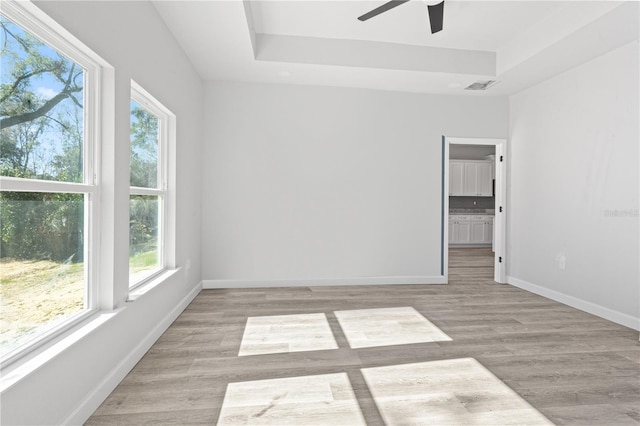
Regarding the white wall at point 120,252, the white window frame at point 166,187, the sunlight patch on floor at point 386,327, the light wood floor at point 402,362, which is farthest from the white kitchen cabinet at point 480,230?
the white window frame at point 166,187

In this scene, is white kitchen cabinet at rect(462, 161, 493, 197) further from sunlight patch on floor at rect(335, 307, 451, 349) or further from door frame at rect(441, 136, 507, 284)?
sunlight patch on floor at rect(335, 307, 451, 349)

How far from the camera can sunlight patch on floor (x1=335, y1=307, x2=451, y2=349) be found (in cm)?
266

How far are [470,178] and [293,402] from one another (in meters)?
8.27

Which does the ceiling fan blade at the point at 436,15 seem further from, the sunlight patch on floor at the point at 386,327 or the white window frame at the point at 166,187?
the sunlight patch on floor at the point at 386,327

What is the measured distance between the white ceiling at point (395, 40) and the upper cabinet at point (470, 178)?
14.6 ft

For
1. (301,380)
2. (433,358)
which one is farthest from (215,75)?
(433,358)

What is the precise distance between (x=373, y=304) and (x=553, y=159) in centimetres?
276

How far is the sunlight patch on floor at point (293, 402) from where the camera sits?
168 cm

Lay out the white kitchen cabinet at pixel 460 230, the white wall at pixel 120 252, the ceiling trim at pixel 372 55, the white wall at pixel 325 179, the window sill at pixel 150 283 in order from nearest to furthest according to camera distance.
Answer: the white wall at pixel 120 252, the window sill at pixel 150 283, the ceiling trim at pixel 372 55, the white wall at pixel 325 179, the white kitchen cabinet at pixel 460 230

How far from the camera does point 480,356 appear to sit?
239 centimetres

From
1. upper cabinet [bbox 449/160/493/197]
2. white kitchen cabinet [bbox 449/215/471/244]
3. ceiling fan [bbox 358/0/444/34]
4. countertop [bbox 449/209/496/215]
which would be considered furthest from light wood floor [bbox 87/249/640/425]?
upper cabinet [bbox 449/160/493/197]

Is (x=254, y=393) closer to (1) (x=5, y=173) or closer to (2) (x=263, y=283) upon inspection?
(1) (x=5, y=173)

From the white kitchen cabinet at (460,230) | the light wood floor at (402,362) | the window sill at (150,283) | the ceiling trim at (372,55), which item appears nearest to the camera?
the light wood floor at (402,362)

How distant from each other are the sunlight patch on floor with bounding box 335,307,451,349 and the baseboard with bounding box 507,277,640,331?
179cm
